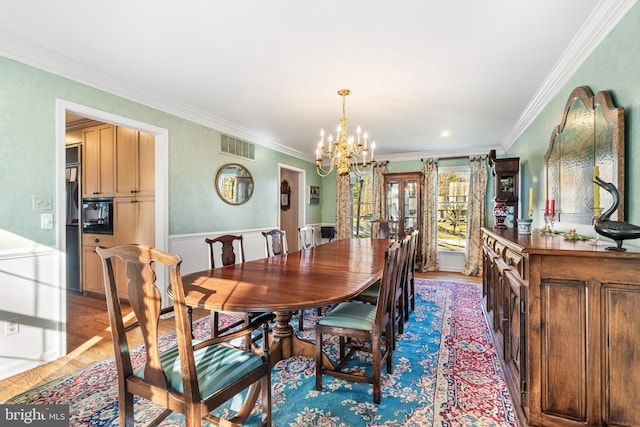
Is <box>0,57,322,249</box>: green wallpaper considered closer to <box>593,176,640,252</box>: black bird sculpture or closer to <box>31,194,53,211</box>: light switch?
<box>31,194,53,211</box>: light switch

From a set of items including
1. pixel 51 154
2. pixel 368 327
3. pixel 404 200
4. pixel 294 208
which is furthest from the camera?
pixel 294 208

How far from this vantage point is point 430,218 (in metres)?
6.07

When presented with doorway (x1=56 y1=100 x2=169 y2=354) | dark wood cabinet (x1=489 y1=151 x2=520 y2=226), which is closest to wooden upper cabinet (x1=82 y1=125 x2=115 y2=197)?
doorway (x1=56 y1=100 x2=169 y2=354)

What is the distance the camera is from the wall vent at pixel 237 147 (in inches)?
169

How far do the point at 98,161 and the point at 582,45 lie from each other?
5.46 metres

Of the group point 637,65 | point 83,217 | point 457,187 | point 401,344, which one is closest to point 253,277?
point 401,344

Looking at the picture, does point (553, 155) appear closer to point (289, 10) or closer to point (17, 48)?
point (289, 10)

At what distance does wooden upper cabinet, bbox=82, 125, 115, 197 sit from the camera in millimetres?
4164

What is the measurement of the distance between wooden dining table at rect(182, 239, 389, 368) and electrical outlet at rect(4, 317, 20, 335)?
1.49 metres

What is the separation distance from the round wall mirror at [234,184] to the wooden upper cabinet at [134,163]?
841 mm

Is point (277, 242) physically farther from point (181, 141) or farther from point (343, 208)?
point (343, 208)

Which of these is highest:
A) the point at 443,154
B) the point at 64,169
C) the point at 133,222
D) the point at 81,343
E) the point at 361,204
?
the point at 443,154

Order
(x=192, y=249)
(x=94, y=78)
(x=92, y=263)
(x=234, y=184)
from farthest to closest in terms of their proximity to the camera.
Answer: (x=234, y=184) < (x=92, y=263) < (x=192, y=249) < (x=94, y=78)

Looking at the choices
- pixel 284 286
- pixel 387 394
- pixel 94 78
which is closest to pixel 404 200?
pixel 387 394
